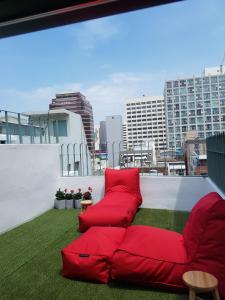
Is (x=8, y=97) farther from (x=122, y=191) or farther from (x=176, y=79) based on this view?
(x=176, y=79)

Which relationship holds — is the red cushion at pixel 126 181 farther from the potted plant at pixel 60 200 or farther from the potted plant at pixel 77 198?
the potted plant at pixel 60 200

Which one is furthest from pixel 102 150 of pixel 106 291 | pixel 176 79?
pixel 106 291

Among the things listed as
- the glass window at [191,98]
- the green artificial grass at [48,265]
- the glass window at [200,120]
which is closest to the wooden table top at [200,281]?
the green artificial grass at [48,265]

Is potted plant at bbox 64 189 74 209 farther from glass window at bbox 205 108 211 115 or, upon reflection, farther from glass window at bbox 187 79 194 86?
glass window at bbox 187 79 194 86

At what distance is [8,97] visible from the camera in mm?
5898

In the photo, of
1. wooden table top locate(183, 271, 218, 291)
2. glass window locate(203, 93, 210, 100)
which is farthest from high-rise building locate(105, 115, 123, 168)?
wooden table top locate(183, 271, 218, 291)

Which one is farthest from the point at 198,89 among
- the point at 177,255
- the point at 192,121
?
the point at 177,255

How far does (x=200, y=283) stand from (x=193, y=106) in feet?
23.6

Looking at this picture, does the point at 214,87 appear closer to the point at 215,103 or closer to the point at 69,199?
the point at 215,103

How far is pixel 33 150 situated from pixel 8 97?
4.27ft

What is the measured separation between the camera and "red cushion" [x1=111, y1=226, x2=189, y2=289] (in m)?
2.60

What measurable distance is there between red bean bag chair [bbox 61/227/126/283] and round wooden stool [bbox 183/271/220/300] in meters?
1.00

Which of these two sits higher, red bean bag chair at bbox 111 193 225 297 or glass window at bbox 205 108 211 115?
glass window at bbox 205 108 211 115

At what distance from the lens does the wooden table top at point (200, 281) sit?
79.5 inches
